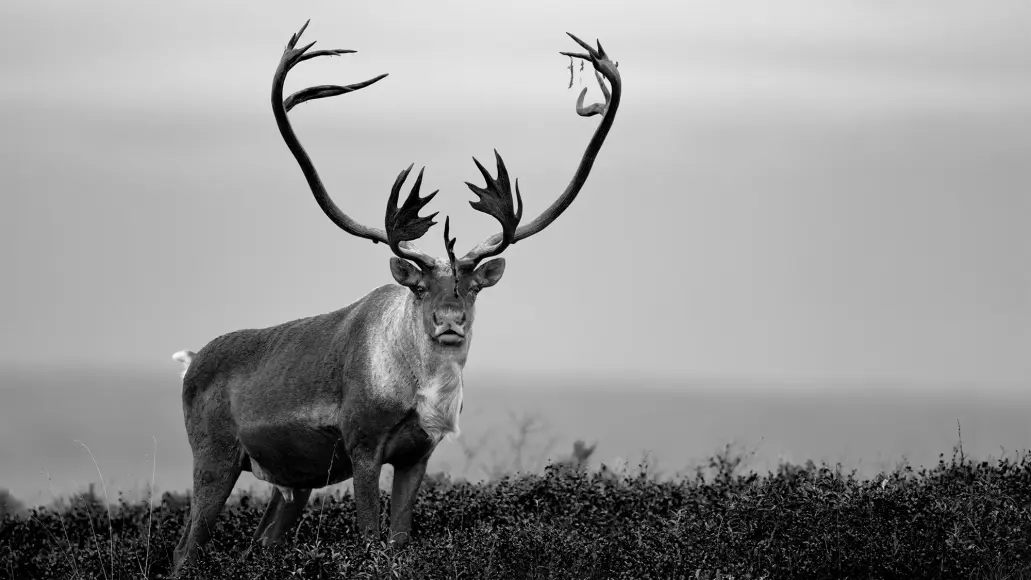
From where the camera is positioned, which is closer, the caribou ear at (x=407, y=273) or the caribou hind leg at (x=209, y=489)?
the caribou ear at (x=407, y=273)

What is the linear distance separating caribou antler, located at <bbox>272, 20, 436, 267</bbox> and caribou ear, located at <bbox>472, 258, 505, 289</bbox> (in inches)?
14.2

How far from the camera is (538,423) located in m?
14.5

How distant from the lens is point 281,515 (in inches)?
413

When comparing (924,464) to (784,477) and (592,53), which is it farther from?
A: (592,53)

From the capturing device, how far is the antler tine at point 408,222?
30.2ft

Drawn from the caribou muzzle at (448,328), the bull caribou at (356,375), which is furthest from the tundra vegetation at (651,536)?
the caribou muzzle at (448,328)

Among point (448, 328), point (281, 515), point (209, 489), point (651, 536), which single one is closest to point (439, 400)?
point (448, 328)

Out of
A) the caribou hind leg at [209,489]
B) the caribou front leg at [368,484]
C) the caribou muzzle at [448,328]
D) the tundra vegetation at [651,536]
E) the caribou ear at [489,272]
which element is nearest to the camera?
the tundra vegetation at [651,536]

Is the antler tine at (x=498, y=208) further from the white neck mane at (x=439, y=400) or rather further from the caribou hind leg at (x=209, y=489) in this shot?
the caribou hind leg at (x=209, y=489)

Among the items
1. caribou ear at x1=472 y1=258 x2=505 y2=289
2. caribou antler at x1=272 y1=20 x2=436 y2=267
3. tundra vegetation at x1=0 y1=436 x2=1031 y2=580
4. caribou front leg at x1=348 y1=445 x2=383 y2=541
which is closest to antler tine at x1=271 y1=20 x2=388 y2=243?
caribou antler at x1=272 y1=20 x2=436 y2=267

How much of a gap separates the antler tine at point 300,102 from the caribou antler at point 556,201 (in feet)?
2.36

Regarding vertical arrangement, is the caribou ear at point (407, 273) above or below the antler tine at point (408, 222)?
below

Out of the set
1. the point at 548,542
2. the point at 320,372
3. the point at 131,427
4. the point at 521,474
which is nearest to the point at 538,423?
the point at 521,474

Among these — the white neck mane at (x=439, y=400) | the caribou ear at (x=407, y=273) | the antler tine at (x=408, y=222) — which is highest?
the antler tine at (x=408, y=222)
